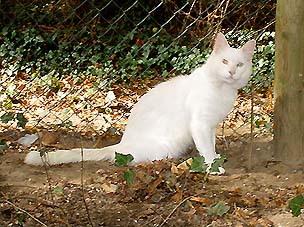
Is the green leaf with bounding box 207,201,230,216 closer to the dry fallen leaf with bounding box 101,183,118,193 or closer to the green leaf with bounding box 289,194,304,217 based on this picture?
the green leaf with bounding box 289,194,304,217

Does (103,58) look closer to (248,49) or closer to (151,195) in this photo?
(248,49)

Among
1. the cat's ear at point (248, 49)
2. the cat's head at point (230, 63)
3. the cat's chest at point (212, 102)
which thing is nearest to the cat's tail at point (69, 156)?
the cat's chest at point (212, 102)

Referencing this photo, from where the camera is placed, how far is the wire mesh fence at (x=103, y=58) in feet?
13.3

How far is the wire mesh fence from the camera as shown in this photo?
4051mm

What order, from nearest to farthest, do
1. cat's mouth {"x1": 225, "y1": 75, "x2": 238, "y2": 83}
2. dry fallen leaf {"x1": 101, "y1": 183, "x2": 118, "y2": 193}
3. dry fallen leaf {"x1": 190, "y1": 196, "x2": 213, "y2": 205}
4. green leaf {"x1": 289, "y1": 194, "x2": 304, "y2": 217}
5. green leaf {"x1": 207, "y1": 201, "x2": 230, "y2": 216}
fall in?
green leaf {"x1": 289, "y1": 194, "x2": 304, "y2": 217}
green leaf {"x1": 207, "y1": 201, "x2": 230, "y2": 216}
dry fallen leaf {"x1": 190, "y1": 196, "x2": 213, "y2": 205}
dry fallen leaf {"x1": 101, "y1": 183, "x2": 118, "y2": 193}
cat's mouth {"x1": 225, "y1": 75, "x2": 238, "y2": 83}

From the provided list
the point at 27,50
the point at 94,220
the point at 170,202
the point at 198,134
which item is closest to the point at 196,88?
the point at 198,134

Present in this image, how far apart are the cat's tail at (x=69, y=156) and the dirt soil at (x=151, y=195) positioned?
0.10 ft

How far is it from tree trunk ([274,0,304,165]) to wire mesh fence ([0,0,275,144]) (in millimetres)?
455

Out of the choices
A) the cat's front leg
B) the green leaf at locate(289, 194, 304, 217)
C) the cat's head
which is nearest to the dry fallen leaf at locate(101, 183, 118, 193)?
the cat's front leg

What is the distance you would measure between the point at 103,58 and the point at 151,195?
2.55 meters

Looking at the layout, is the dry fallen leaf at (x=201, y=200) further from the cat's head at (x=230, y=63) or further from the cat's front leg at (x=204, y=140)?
the cat's head at (x=230, y=63)

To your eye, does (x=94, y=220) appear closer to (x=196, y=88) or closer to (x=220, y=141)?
(x=196, y=88)

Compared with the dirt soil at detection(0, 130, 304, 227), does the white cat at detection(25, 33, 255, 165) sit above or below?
above

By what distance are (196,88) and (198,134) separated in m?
0.22
